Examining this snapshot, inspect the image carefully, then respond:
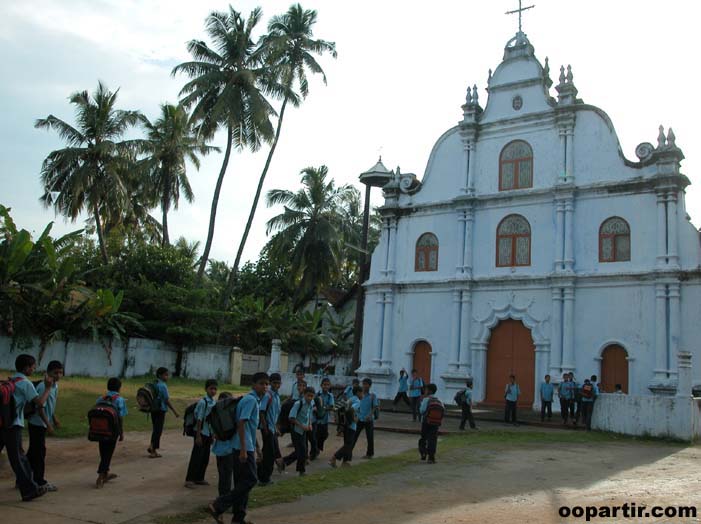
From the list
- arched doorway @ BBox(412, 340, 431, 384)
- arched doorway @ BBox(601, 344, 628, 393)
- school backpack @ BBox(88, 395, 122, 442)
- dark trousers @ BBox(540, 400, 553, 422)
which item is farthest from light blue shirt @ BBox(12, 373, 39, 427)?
arched doorway @ BBox(412, 340, 431, 384)

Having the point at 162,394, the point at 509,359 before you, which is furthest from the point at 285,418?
the point at 509,359

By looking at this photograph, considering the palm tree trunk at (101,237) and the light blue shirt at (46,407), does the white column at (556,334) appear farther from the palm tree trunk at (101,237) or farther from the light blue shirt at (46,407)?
the palm tree trunk at (101,237)

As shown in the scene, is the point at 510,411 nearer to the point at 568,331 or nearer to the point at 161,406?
the point at 568,331

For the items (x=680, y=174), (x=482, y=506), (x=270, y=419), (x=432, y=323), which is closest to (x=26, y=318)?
(x=432, y=323)

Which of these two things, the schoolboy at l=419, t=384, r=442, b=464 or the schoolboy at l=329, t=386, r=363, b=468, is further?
the schoolboy at l=419, t=384, r=442, b=464

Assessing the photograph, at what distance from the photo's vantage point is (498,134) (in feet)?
78.6

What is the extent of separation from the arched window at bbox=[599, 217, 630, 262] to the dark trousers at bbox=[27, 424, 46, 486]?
1741 cm

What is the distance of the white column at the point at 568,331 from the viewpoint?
69.1 ft

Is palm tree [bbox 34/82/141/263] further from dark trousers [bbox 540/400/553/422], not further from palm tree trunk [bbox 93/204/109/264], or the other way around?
dark trousers [bbox 540/400/553/422]

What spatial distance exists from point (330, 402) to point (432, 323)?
1304 centimetres

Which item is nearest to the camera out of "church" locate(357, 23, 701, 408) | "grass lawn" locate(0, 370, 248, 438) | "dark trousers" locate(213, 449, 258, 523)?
"dark trousers" locate(213, 449, 258, 523)

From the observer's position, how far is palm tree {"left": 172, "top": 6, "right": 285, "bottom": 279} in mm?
28828

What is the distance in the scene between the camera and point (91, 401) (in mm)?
17047

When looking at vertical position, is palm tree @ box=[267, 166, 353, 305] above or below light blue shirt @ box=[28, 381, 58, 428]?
above
